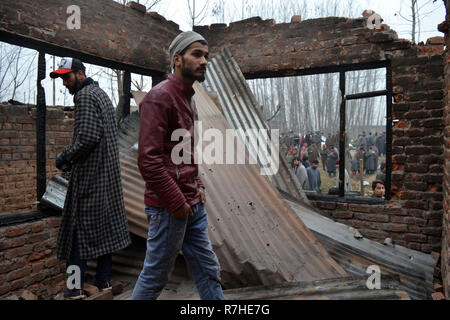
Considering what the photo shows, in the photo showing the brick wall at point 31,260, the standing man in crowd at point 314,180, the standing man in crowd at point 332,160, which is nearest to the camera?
the brick wall at point 31,260

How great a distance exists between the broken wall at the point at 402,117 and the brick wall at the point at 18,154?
519 cm

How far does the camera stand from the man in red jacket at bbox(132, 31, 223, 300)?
1.69 meters

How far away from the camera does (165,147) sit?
1.81 meters

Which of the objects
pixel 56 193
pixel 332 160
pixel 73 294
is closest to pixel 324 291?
pixel 73 294

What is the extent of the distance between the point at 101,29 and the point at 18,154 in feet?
12.0

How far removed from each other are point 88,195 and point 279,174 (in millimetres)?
2834

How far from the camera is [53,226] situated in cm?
341

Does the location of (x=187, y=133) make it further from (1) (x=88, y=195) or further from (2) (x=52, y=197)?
(2) (x=52, y=197)

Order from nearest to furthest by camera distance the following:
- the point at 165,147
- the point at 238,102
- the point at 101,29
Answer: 1. the point at 165,147
2. the point at 101,29
3. the point at 238,102

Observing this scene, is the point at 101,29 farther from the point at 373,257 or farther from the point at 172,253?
the point at 373,257

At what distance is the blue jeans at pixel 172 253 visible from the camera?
178cm

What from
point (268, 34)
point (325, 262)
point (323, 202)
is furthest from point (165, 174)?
point (268, 34)

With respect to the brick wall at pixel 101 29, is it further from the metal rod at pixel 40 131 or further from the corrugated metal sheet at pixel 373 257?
the corrugated metal sheet at pixel 373 257

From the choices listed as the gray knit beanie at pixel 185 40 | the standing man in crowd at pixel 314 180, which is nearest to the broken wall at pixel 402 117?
the gray knit beanie at pixel 185 40
